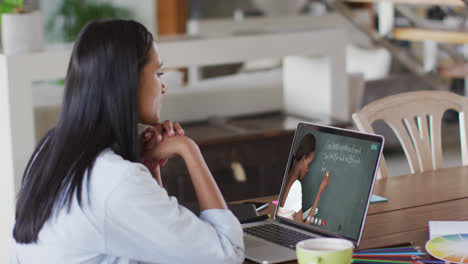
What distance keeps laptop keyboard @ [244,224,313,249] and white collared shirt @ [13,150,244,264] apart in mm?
199

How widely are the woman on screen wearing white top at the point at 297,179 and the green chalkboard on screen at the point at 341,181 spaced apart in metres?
0.01

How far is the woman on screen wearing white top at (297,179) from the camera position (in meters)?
1.64

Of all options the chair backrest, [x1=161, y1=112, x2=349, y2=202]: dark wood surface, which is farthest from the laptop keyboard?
[x1=161, y1=112, x2=349, y2=202]: dark wood surface

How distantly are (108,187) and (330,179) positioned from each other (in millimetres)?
534

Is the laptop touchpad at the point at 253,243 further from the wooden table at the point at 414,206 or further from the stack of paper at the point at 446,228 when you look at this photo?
the stack of paper at the point at 446,228

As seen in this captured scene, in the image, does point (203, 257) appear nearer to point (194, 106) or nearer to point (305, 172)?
point (305, 172)

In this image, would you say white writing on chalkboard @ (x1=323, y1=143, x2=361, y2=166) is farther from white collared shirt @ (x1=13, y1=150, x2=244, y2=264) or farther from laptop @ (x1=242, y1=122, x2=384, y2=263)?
white collared shirt @ (x1=13, y1=150, x2=244, y2=264)

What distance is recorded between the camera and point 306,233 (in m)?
1.58

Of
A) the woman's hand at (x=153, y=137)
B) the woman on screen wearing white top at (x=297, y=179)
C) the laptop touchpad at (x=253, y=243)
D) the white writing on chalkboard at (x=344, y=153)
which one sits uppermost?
the woman's hand at (x=153, y=137)

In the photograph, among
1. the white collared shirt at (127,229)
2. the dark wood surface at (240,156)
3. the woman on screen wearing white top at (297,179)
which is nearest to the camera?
the white collared shirt at (127,229)

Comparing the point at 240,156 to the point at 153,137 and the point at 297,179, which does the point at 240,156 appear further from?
the point at 153,137

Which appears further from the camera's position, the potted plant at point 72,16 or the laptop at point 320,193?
the potted plant at point 72,16

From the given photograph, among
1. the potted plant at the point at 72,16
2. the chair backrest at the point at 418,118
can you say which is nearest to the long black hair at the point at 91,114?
the chair backrest at the point at 418,118

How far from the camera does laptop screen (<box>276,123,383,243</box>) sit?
152cm
